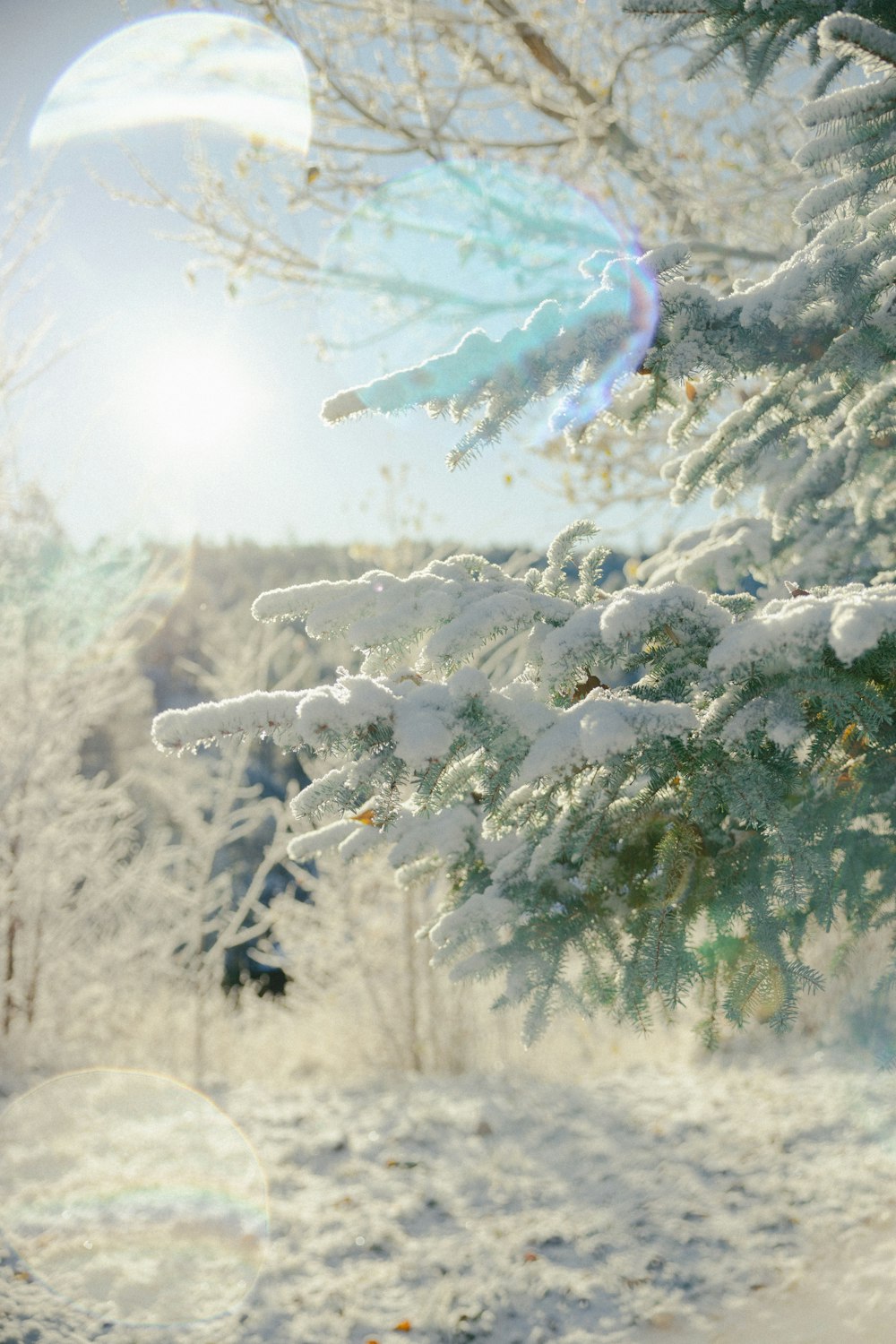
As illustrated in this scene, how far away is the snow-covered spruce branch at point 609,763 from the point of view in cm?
162

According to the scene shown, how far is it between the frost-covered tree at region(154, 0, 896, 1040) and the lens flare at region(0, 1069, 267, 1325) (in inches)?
111

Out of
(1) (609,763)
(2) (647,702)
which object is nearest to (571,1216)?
(1) (609,763)

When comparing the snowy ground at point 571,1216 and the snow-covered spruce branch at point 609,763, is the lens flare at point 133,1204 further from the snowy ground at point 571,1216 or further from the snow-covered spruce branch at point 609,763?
the snow-covered spruce branch at point 609,763

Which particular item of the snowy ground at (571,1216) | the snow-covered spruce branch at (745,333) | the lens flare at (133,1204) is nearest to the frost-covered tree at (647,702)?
Answer: the snow-covered spruce branch at (745,333)

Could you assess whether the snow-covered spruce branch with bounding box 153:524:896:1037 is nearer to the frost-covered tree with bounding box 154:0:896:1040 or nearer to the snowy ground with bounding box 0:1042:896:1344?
the frost-covered tree with bounding box 154:0:896:1040

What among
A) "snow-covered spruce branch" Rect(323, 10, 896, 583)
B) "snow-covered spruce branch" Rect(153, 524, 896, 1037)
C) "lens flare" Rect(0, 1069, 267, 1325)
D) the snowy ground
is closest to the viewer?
"snow-covered spruce branch" Rect(153, 524, 896, 1037)

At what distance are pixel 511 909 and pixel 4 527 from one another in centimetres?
683

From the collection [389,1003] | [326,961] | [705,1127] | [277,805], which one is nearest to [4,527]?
[277,805]

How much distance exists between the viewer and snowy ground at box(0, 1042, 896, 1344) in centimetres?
351

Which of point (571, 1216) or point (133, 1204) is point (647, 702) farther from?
point (133, 1204)

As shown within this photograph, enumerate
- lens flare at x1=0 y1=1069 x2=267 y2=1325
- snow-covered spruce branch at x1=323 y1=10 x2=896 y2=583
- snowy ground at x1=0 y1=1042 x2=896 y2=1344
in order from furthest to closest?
lens flare at x1=0 y1=1069 x2=267 y2=1325 → snowy ground at x1=0 y1=1042 x2=896 y2=1344 → snow-covered spruce branch at x1=323 y1=10 x2=896 y2=583

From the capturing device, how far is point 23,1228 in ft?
13.3

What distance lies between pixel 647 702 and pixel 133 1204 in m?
4.20

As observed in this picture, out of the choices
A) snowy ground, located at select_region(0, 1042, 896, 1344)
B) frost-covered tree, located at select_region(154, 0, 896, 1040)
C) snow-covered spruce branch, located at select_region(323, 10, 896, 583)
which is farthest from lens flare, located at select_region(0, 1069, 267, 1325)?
snow-covered spruce branch, located at select_region(323, 10, 896, 583)
